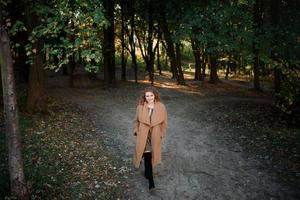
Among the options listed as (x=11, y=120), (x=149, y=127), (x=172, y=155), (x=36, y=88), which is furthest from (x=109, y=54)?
(x=11, y=120)

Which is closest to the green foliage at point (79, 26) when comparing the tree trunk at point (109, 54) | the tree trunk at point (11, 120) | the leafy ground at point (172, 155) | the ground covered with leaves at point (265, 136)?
the tree trunk at point (11, 120)

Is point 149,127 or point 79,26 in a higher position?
point 79,26

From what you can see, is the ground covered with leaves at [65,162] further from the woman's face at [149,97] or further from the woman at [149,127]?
the woman's face at [149,97]

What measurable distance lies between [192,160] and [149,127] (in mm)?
2793

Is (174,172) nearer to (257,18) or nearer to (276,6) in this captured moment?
(276,6)

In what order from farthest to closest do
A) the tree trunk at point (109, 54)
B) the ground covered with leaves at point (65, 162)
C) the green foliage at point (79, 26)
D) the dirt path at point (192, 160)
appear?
the tree trunk at point (109, 54)
the dirt path at point (192, 160)
the ground covered with leaves at point (65, 162)
the green foliage at point (79, 26)

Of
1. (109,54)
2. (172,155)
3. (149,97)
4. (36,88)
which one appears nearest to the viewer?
(149,97)

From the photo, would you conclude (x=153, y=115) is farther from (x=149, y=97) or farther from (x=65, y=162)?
(x=65, y=162)

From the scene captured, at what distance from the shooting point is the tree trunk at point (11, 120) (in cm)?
721

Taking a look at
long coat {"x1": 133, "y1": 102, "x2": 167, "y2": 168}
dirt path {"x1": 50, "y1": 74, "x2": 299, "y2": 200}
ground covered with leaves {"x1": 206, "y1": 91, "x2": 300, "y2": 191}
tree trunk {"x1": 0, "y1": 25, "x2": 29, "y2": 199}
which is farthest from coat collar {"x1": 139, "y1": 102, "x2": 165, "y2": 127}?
ground covered with leaves {"x1": 206, "y1": 91, "x2": 300, "y2": 191}

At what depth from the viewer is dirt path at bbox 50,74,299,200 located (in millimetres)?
9125

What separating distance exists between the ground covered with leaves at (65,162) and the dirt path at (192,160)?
48 centimetres

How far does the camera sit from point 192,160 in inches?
441

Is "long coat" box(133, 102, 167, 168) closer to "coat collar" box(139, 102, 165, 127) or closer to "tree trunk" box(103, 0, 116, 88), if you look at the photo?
"coat collar" box(139, 102, 165, 127)
